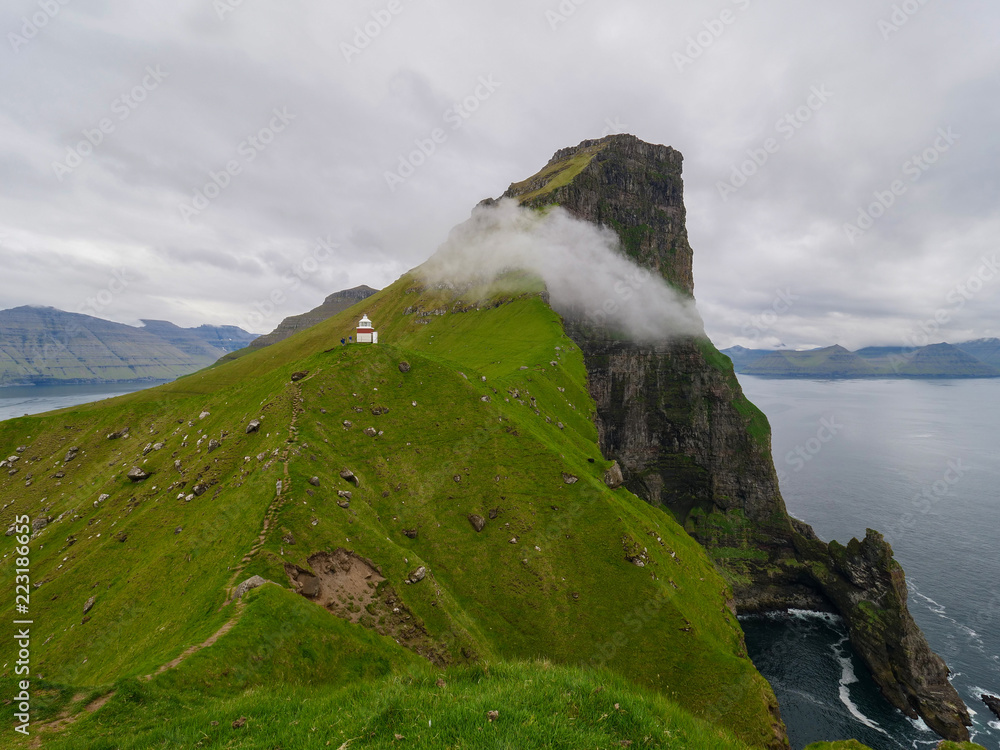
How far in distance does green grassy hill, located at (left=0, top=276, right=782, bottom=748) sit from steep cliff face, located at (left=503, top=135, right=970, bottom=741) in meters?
46.4

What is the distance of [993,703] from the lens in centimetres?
6462

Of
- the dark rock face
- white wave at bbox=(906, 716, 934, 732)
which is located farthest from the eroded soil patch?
white wave at bbox=(906, 716, 934, 732)

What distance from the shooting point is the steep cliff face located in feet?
243

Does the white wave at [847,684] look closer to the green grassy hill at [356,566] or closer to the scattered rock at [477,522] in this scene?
the green grassy hill at [356,566]

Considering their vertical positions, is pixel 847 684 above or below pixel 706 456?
below

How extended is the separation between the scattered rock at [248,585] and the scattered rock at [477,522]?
2196 cm

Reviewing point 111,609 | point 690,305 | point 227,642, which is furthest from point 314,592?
point 690,305

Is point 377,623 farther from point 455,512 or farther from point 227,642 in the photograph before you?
point 455,512

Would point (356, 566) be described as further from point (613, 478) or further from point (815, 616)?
point (815, 616)

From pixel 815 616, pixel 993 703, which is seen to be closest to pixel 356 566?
pixel 993 703

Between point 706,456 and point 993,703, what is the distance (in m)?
68.4

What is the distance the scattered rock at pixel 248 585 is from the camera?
956 inches

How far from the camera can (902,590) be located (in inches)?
2977

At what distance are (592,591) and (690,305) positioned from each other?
12776 centimetres
